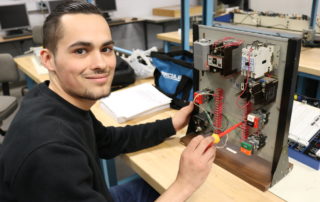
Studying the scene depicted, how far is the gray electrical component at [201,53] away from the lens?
3.07 ft

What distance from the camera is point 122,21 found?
504 centimetres

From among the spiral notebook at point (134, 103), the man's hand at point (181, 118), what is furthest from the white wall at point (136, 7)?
the man's hand at point (181, 118)

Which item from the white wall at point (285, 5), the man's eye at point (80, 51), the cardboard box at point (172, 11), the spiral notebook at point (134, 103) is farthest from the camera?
the cardboard box at point (172, 11)

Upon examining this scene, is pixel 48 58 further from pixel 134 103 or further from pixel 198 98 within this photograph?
pixel 134 103

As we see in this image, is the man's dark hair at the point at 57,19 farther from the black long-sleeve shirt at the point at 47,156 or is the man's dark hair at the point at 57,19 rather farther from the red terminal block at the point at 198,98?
the red terminal block at the point at 198,98

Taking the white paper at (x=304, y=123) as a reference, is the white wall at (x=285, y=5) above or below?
above

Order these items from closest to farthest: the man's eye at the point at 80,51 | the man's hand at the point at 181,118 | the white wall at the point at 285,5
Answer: the man's eye at the point at 80,51 < the man's hand at the point at 181,118 < the white wall at the point at 285,5

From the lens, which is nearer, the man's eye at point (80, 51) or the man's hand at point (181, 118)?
the man's eye at point (80, 51)

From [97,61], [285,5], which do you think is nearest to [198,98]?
[97,61]

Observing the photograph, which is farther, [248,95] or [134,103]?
[134,103]

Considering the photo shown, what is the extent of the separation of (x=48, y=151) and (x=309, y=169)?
2.66 feet

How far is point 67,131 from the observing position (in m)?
0.77

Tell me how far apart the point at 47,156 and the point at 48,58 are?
0.32m

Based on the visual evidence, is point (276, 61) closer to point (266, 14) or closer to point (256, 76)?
point (256, 76)
